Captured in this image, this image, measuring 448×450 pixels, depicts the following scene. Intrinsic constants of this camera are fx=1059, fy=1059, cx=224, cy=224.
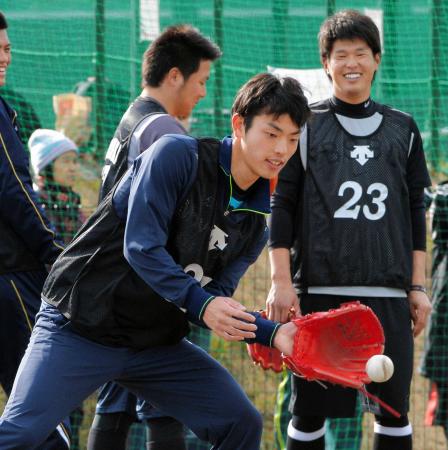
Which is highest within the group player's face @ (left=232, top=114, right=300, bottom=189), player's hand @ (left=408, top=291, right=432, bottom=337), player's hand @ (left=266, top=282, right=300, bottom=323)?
player's face @ (left=232, top=114, right=300, bottom=189)

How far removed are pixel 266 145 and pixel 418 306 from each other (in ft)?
4.83

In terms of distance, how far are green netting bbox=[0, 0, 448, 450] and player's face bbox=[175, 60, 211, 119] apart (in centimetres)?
215

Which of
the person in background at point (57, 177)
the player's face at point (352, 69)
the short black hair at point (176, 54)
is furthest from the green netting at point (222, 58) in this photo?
the player's face at point (352, 69)

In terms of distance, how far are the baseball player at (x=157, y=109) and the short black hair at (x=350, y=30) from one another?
60 cm

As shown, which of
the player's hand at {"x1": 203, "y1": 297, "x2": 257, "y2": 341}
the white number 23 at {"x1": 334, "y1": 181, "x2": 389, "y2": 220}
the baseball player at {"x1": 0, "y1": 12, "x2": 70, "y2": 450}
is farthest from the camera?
the white number 23 at {"x1": 334, "y1": 181, "x2": 389, "y2": 220}

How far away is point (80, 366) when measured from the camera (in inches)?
152

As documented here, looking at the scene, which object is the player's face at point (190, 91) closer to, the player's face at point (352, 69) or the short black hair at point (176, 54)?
the short black hair at point (176, 54)

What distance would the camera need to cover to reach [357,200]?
15.8 ft

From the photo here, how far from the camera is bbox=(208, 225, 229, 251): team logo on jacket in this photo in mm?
3895

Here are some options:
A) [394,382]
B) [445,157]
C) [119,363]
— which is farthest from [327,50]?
[445,157]

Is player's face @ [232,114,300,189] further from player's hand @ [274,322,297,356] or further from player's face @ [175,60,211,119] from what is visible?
player's face @ [175,60,211,119]

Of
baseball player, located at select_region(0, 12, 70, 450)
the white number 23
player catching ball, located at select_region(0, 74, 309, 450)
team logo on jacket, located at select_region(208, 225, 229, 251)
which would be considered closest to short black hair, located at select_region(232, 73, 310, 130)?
player catching ball, located at select_region(0, 74, 309, 450)

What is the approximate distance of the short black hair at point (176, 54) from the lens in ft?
16.8

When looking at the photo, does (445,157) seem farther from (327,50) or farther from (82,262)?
(82,262)
